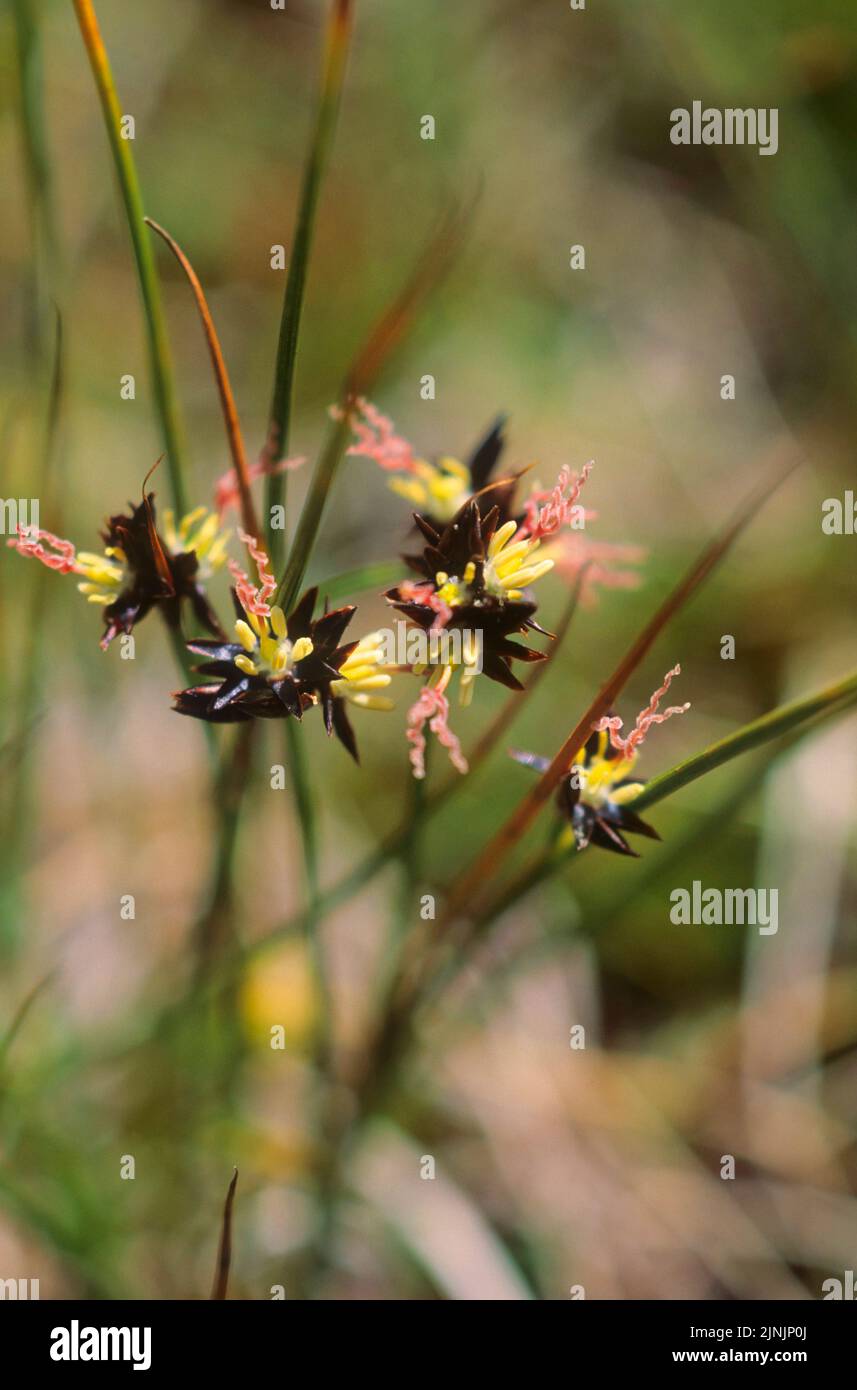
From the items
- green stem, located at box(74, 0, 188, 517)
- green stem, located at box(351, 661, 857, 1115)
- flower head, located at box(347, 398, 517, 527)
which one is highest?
green stem, located at box(74, 0, 188, 517)

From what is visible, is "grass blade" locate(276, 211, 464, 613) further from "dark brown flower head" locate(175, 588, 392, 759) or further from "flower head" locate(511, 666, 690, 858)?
"flower head" locate(511, 666, 690, 858)

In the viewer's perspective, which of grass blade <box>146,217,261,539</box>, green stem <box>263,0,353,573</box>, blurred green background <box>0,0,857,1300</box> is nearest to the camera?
green stem <box>263,0,353,573</box>

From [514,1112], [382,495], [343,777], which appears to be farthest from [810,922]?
[382,495]

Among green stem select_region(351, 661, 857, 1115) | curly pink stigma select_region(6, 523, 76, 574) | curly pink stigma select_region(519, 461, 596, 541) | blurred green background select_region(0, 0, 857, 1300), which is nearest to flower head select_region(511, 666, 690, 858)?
green stem select_region(351, 661, 857, 1115)

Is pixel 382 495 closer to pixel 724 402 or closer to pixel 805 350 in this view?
pixel 724 402

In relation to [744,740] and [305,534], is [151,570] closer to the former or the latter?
[305,534]

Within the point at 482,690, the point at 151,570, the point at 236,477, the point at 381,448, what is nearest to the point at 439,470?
the point at 381,448
